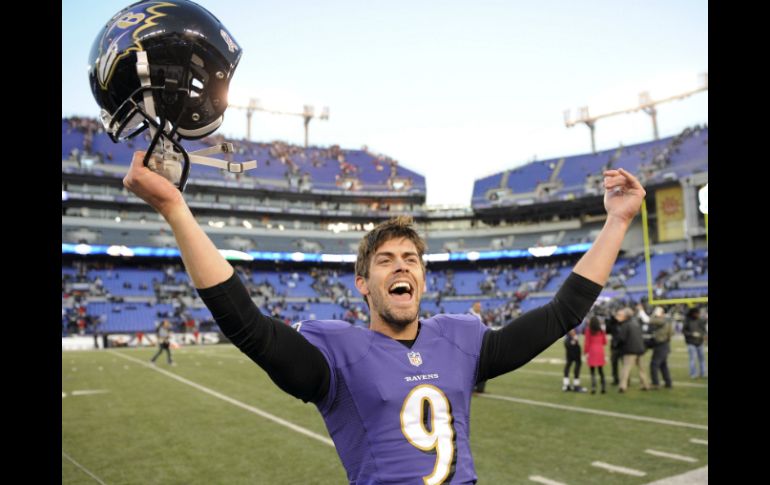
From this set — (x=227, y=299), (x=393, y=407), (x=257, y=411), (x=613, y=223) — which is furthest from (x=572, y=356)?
(x=227, y=299)

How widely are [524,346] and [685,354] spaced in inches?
714

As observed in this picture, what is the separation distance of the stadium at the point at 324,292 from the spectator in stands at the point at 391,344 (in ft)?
4.63

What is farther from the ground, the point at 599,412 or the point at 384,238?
the point at 384,238

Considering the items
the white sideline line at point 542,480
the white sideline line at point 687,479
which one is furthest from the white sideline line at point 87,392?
the white sideline line at point 687,479

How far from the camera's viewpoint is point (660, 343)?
11055 mm

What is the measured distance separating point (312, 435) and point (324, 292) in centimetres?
4039

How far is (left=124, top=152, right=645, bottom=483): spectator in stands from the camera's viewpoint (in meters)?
1.73

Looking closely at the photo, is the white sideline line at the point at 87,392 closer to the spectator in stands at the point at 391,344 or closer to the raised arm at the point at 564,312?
the spectator in stands at the point at 391,344

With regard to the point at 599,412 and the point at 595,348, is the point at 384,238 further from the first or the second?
the point at 595,348

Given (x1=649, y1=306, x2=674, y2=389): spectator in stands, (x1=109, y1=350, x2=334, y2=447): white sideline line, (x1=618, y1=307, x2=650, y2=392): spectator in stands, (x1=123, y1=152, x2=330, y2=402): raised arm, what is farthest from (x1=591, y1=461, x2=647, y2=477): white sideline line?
(x1=649, y1=306, x2=674, y2=389): spectator in stands

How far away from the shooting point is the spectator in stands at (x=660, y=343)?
35.8 feet
